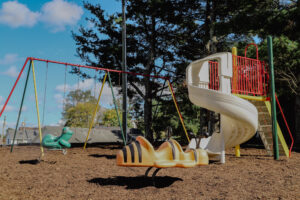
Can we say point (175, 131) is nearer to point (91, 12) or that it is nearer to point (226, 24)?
point (91, 12)

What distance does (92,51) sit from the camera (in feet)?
45.7

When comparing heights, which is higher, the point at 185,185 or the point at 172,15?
the point at 172,15

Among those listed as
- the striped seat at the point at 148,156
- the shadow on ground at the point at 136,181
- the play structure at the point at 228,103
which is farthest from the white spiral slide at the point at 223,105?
the striped seat at the point at 148,156

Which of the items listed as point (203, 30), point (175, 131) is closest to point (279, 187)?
point (203, 30)

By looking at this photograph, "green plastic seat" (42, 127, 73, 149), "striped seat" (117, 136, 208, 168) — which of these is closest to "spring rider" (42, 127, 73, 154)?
"green plastic seat" (42, 127, 73, 149)

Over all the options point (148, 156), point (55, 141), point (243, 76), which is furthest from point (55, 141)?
point (243, 76)

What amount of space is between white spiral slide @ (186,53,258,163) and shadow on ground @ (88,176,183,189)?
7.52ft

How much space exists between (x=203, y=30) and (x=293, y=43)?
4.26 m

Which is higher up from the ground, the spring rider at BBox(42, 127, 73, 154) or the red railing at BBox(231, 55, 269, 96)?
the red railing at BBox(231, 55, 269, 96)

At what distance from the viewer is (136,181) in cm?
451

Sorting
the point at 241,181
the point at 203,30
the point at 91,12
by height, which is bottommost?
the point at 241,181

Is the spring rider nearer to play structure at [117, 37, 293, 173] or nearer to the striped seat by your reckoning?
play structure at [117, 37, 293, 173]

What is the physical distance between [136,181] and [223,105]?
2.85 m

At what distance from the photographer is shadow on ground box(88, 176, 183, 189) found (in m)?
4.19
